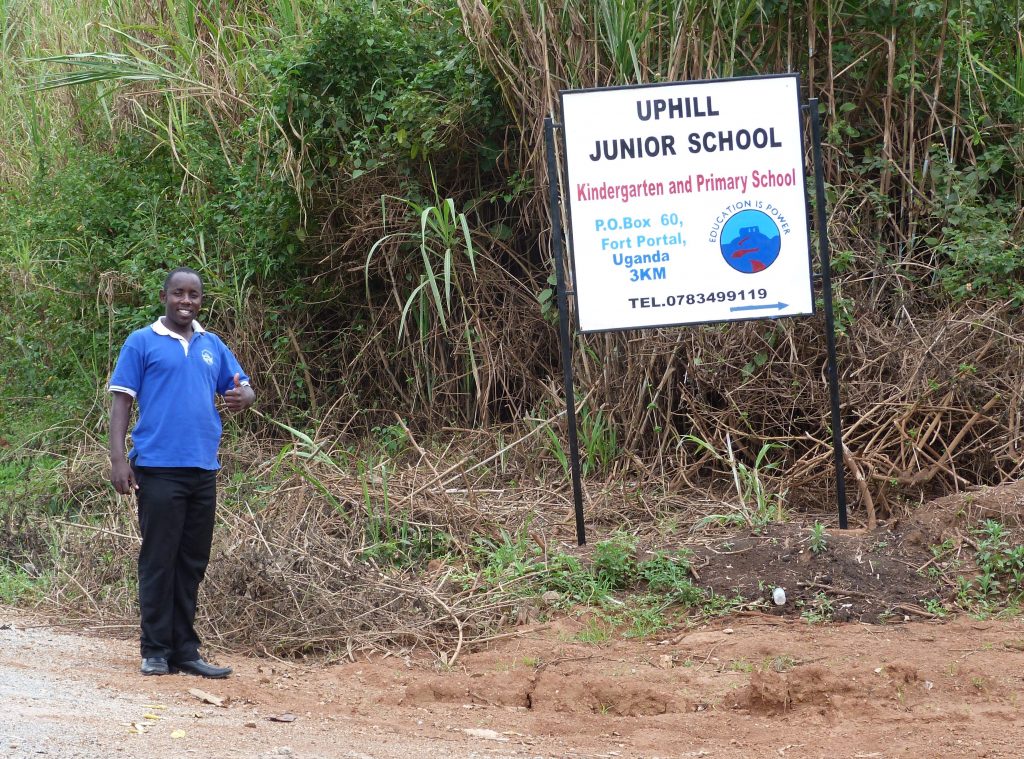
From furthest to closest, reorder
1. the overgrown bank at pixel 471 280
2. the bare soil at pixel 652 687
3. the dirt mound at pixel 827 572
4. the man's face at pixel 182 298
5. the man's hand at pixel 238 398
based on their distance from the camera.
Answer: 1. the overgrown bank at pixel 471 280
2. the dirt mound at pixel 827 572
3. the man's hand at pixel 238 398
4. the man's face at pixel 182 298
5. the bare soil at pixel 652 687

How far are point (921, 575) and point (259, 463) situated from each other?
4119 mm

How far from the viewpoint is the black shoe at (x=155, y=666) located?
448cm

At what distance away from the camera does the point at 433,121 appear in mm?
7211

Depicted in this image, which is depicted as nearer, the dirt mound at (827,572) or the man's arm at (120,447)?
the man's arm at (120,447)

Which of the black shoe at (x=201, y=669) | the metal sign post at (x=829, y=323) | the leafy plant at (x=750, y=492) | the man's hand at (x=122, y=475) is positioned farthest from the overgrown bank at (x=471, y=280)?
the man's hand at (x=122, y=475)

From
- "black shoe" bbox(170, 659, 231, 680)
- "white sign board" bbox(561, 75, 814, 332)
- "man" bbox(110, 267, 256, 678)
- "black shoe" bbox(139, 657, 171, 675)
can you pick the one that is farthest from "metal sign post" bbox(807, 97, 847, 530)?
"black shoe" bbox(139, 657, 171, 675)

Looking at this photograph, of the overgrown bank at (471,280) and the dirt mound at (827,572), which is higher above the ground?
the overgrown bank at (471,280)

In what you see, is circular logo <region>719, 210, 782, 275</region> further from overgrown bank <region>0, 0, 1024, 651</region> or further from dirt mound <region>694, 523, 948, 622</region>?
dirt mound <region>694, 523, 948, 622</region>

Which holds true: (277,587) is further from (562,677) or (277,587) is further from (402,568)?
(562,677)

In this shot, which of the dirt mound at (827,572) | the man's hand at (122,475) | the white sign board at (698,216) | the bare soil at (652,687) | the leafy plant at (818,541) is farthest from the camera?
the white sign board at (698,216)

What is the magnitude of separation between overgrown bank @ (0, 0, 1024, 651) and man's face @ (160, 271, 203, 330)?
1316 mm

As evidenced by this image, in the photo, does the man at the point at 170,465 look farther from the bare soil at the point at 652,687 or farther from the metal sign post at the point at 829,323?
the metal sign post at the point at 829,323

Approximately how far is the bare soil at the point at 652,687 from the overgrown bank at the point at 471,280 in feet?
2.08

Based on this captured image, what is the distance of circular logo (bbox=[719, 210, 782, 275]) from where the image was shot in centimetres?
554
